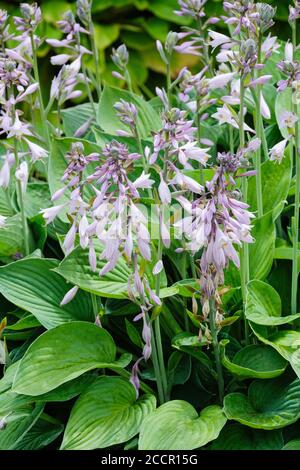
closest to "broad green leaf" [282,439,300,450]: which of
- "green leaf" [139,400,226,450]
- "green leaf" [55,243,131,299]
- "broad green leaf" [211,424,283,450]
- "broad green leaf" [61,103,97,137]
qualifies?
"broad green leaf" [211,424,283,450]

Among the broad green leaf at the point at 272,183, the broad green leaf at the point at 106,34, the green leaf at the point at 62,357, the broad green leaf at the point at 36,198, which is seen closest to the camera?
the green leaf at the point at 62,357

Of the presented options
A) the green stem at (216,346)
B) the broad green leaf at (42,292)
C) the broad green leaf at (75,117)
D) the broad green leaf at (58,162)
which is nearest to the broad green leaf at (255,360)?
the green stem at (216,346)

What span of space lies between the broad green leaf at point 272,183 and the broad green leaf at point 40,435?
92cm

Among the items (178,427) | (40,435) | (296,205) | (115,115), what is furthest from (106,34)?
(178,427)

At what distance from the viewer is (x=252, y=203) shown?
243 centimetres

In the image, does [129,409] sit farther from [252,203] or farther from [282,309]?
[252,203]

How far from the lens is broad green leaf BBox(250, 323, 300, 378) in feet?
6.30

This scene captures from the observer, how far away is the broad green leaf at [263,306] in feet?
6.51

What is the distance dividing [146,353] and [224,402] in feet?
0.85

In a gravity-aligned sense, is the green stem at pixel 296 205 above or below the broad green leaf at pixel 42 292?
above

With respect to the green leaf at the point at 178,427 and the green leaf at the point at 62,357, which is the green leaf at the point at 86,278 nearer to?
the green leaf at the point at 62,357

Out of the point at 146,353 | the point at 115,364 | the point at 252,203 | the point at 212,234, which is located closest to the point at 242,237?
the point at 212,234

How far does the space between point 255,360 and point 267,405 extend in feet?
→ 0.41

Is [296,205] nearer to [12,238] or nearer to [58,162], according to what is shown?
[58,162]
